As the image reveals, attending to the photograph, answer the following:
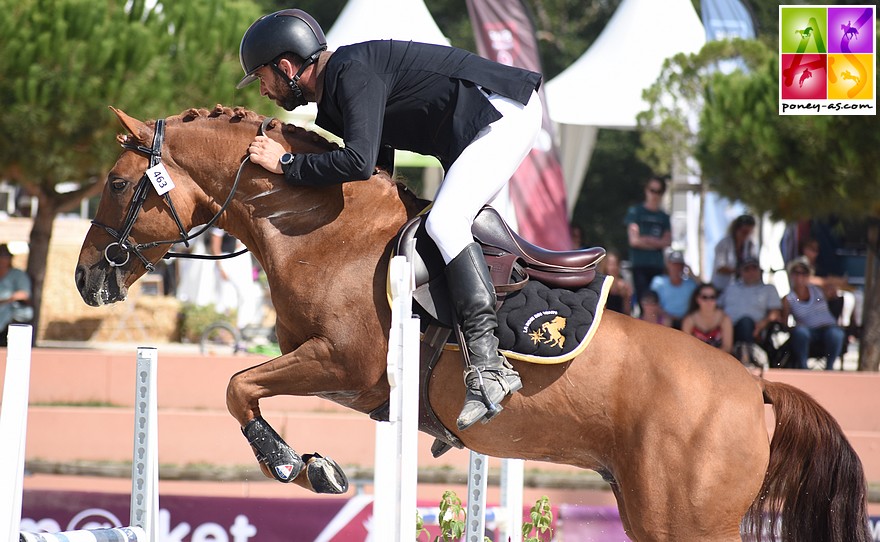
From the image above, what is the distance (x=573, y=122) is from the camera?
12805 millimetres

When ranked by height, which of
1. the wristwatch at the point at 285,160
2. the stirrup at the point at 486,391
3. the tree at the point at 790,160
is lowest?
the stirrup at the point at 486,391

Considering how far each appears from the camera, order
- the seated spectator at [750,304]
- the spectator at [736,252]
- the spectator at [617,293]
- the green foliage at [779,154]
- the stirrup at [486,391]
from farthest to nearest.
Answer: the spectator at [736,252] < the spectator at [617,293] < the seated spectator at [750,304] < the green foliage at [779,154] < the stirrup at [486,391]

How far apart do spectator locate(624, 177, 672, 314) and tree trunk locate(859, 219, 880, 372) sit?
196 cm

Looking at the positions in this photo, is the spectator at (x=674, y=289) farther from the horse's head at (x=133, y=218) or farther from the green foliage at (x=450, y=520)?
the horse's head at (x=133, y=218)

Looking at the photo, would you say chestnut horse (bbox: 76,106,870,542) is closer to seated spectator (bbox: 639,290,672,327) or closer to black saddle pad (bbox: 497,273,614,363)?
black saddle pad (bbox: 497,273,614,363)

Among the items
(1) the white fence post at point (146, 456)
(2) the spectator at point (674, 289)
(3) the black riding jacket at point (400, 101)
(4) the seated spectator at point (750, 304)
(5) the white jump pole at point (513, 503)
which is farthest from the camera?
(2) the spectator at point (674, 289)

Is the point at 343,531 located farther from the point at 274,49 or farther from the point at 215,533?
the point at 274,49

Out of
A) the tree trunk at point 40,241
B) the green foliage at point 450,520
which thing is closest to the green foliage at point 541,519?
the green foliage at point 450,520

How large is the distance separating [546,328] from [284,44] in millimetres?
1396

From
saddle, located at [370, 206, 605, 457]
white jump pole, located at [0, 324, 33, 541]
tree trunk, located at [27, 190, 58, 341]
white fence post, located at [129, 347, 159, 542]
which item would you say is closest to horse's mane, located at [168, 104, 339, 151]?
saddle, located at [370, 206, 605, 457]

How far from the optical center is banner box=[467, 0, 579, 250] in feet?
36.8

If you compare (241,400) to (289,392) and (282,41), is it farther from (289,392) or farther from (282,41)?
(282,41)

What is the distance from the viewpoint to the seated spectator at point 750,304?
9172mm

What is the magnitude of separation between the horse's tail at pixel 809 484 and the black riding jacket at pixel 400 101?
1541 millimetres
